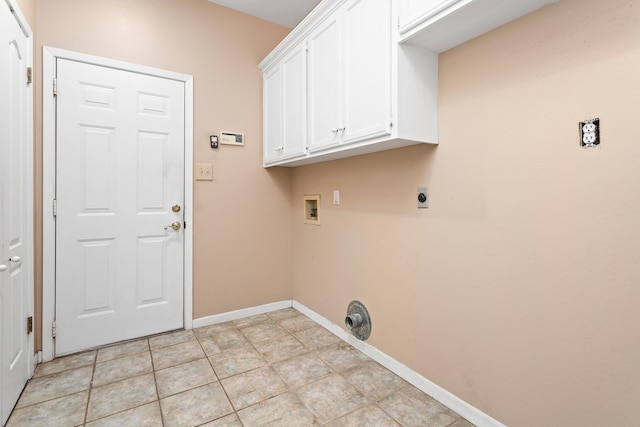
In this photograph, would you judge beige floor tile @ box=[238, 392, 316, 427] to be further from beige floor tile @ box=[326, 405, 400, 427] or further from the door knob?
the door knob

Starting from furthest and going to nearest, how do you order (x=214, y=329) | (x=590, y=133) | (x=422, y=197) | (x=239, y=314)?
(x=239, y=314) < (x=214, y=329) < (x=422, y=197) < (x=590, y=133)

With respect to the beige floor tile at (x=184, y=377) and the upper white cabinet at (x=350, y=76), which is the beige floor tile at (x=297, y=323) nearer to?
the beige floor tile at (x=184, y=377)

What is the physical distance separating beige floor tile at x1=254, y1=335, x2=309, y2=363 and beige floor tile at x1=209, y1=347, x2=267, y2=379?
55mm

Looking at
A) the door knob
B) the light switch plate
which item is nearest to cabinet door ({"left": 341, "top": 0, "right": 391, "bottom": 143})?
the light switch plate

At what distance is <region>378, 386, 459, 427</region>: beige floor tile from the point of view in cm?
155

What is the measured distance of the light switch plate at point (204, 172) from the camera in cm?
263

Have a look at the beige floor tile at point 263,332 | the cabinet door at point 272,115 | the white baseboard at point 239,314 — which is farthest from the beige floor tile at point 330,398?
Result: the cabinet door at point 272,115

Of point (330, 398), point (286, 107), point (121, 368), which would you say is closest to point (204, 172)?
point (286, 107)

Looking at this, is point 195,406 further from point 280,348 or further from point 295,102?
point 295,102

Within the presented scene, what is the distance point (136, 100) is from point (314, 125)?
139 centimetres

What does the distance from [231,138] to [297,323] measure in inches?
68.4

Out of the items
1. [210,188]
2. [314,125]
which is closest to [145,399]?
[210,188]

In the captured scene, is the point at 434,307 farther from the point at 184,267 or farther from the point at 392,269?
the point at 184,267

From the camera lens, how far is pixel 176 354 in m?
2.22
